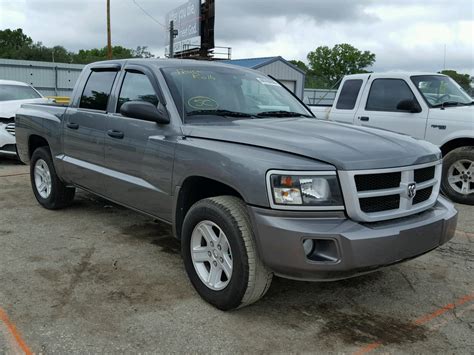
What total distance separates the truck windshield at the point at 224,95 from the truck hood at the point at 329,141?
212 mm

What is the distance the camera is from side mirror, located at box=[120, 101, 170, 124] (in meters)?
3.71

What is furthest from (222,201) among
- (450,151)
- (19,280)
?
(450,151)

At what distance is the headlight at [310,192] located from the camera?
2.88m

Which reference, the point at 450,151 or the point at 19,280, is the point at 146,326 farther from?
the point at 450,151

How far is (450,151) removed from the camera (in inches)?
271

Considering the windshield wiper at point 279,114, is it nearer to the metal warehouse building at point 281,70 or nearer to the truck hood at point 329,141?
the truck hood at point 329,141

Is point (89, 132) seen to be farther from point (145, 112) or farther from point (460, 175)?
point (460, 175)

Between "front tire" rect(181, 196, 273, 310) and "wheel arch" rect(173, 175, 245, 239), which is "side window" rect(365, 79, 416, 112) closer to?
"wheel arch" rect(173, 175, 245, 239)

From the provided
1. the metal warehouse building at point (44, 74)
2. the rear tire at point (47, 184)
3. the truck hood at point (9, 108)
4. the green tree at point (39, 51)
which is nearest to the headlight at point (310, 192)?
the rear tire at point (47, 184)

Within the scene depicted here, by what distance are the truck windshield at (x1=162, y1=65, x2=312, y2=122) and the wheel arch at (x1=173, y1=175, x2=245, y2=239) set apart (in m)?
0.53

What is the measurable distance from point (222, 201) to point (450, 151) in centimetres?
486

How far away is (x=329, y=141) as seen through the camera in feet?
10.5

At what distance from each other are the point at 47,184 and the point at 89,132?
1.55 meters

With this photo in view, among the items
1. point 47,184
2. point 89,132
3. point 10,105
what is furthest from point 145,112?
point 10,105
